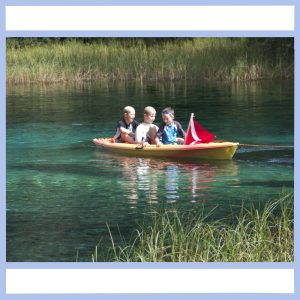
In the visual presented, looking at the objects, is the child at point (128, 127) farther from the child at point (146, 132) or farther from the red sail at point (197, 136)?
the red sail at point (197, 136)

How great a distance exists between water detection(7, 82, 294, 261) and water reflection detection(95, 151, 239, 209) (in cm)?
1

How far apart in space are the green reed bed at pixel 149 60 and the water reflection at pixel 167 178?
1.59 m

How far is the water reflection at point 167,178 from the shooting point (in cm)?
963

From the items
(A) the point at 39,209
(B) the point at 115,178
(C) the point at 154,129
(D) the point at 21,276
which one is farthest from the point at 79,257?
(C) the point at 154,129

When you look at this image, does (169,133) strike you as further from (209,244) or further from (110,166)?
(209,244)

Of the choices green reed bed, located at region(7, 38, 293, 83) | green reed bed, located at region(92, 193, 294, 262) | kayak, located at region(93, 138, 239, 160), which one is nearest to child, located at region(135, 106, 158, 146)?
kayak, located at region(93, 138, 239, 160)

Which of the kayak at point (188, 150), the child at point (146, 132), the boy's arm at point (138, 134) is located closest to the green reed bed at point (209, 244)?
the kayak at point (188, 150)

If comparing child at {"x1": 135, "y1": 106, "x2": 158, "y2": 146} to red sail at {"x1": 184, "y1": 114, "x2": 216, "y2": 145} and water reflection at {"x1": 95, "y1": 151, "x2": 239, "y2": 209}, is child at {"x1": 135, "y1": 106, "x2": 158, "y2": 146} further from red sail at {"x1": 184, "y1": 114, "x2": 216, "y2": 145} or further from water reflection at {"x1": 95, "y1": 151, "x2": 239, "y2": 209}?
red sail at {"x1": 184, "y1": 114, "x2": 216, "y2": 145}

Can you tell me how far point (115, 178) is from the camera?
10.9 m

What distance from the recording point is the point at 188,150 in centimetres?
1180

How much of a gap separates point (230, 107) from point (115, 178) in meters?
4.48

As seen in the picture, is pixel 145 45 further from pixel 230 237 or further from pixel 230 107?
pixel 230 237

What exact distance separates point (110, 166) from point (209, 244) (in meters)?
4.72

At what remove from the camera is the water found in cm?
836
